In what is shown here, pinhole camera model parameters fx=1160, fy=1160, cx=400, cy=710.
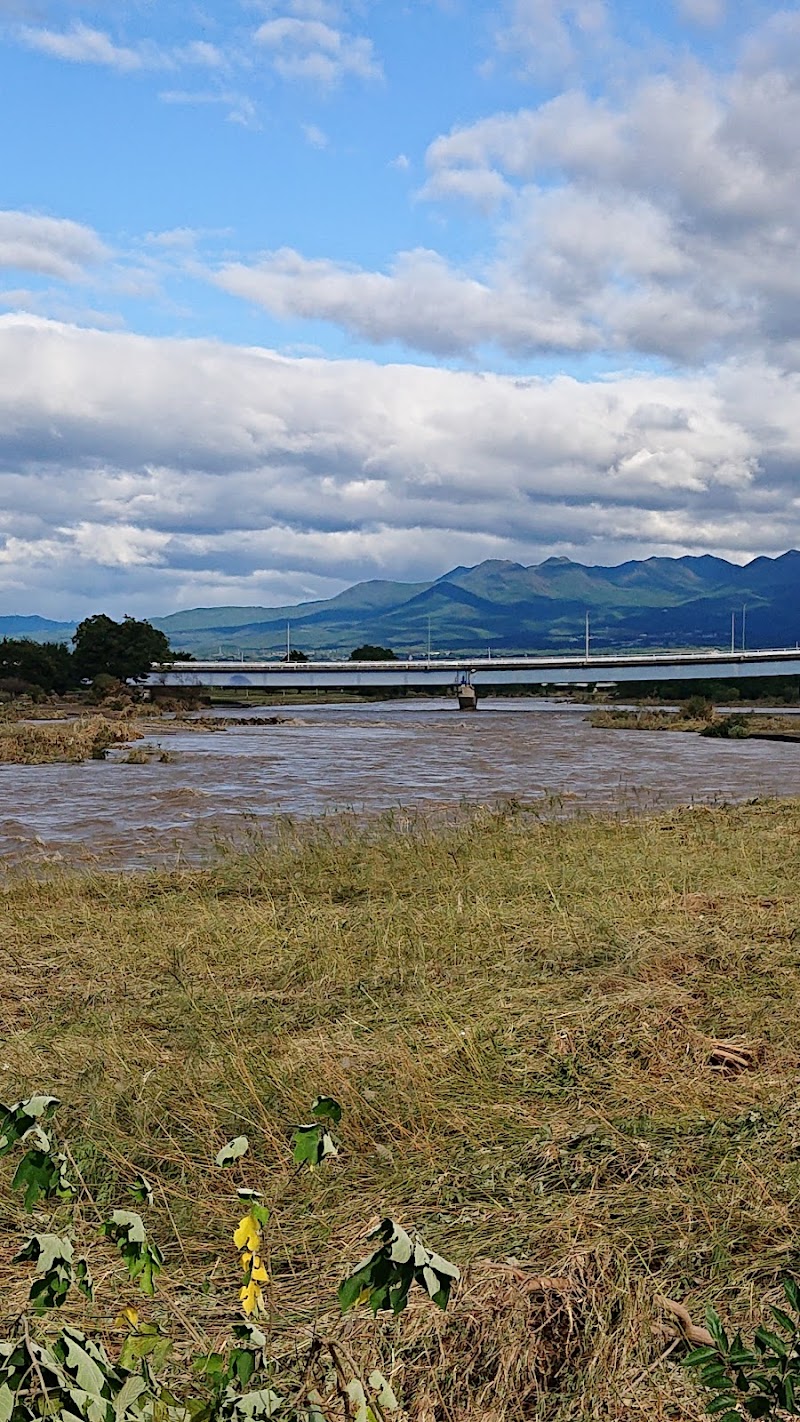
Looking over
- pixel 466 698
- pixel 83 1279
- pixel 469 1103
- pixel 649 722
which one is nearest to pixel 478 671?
pixel 466 698

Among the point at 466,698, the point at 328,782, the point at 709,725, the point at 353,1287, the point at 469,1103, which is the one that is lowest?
the point at 709,725

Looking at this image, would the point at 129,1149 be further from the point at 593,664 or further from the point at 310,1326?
the point at 593,664

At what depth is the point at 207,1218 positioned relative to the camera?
4.52 m

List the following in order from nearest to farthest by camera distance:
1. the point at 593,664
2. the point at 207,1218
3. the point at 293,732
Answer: the point at 207,1218
the point at 293,732
the point at 593,664

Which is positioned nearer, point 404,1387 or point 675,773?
point 404,1387

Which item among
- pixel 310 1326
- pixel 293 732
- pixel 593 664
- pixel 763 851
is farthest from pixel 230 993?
pixel 593 664

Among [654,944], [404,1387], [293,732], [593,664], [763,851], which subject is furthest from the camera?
[593,664]

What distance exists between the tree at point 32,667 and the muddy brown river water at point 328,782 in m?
32.8

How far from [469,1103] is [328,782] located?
27.1m

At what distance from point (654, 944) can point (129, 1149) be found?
14.2 feet

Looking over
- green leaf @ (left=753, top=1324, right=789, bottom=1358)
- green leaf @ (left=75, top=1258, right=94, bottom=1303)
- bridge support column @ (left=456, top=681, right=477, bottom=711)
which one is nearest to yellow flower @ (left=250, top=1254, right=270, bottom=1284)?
green leaf @ (left=75, top=1258, right=94, bottom=1303)

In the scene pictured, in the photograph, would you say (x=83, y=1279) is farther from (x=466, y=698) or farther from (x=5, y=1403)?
(x=466, y=698)

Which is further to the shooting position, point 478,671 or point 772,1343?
point 478,671

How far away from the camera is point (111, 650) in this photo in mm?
93312
